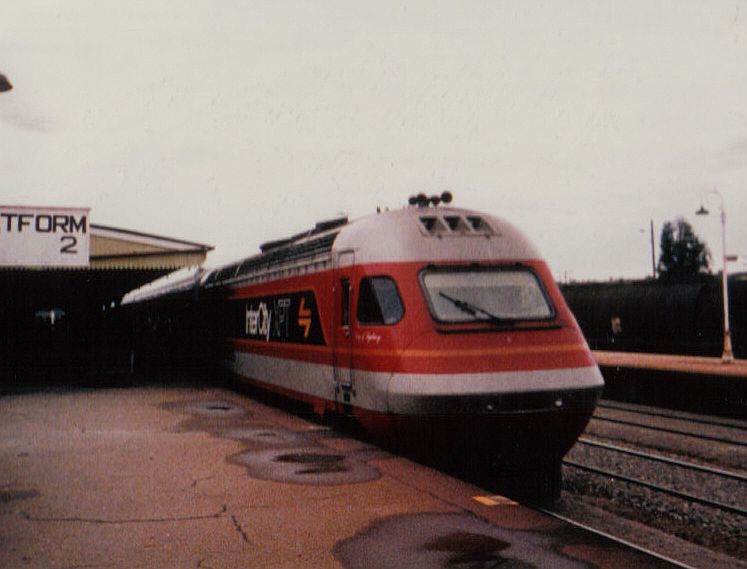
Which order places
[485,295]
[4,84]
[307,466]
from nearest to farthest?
[307,466]
[485,295]
[4,84]

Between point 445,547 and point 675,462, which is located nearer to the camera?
point 445,547

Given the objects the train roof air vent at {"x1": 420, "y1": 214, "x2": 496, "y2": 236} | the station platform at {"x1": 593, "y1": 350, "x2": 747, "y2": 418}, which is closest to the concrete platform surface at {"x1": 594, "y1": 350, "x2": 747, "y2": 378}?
the station platform at {"x1": 593, "y1": 350, "x2": 747, "y2": 418}

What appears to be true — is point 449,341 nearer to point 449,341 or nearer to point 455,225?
point 449,341

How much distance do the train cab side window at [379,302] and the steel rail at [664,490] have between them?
13.5 feet

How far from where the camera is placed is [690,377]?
1964cm

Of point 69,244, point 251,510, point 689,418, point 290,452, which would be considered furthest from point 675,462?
point 69,244

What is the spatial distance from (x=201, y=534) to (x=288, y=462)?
311 cm

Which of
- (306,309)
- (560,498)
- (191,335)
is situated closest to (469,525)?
(560,498)

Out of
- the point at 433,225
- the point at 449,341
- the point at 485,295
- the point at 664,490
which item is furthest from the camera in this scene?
the point at 433,225

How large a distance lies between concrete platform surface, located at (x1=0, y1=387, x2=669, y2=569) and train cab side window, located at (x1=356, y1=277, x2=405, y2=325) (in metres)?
1.74

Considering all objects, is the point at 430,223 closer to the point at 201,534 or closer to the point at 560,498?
the point at 560,498

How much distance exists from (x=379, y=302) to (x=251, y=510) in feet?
11.2

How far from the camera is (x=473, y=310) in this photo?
949 cm

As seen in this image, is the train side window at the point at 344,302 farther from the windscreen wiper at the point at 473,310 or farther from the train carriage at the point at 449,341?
the windscreen wiper at the point at 473,310
